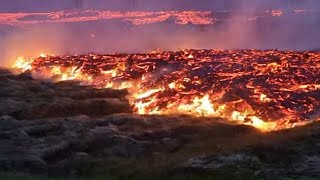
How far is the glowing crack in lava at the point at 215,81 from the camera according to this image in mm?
33094

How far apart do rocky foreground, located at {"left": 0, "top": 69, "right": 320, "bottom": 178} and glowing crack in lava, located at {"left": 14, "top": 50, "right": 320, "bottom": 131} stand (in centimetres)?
202

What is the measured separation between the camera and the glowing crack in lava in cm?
3309

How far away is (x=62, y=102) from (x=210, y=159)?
51.1ft

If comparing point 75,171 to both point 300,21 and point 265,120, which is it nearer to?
point 265,120

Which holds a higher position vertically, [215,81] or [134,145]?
[215,81]

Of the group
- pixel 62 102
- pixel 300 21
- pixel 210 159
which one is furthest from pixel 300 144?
pixel 300 21

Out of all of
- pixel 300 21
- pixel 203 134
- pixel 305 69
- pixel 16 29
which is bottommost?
pixel 203 134

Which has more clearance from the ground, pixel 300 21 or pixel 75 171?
pixel 300 21

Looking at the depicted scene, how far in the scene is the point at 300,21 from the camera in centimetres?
7669

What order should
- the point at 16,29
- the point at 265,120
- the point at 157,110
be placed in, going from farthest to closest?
the point at 16,29 < the point at 157,110 < the point at 265,120

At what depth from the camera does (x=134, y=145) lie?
27.6 metres

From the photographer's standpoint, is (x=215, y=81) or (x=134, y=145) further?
(x=215, y=81)

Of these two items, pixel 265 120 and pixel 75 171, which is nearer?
pixel 75 171

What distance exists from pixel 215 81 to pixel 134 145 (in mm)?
13294
